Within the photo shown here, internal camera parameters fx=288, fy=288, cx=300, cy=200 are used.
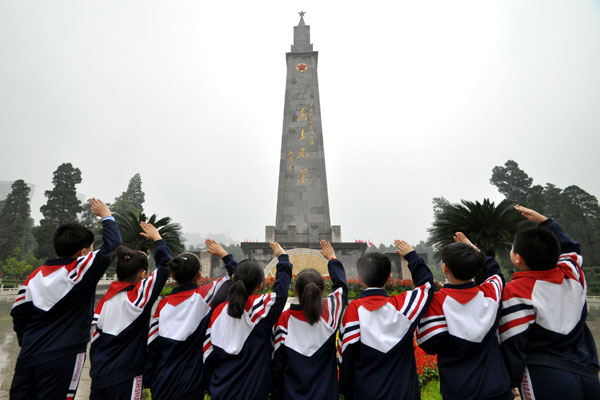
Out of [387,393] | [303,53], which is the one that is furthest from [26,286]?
[303,53]

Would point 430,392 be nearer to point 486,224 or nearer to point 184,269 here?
point 184,269

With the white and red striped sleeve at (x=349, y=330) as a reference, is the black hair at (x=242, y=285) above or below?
above

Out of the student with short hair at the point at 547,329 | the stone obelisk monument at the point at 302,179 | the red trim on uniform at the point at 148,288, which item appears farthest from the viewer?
the stone obelisk monument at the point at 302,179

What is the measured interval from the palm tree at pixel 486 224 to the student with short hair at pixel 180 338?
7.84m

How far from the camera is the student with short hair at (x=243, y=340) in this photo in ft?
8.14

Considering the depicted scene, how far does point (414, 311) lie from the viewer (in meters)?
2.48

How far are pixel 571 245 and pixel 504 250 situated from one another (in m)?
6.81

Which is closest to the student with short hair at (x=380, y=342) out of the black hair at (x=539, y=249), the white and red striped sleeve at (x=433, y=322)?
the white and red striped sleeve at (x=433, y=322)

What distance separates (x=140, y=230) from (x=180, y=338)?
7793 millimetres

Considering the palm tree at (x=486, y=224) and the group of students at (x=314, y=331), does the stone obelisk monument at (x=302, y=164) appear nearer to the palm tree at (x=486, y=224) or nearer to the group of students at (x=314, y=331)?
the palm tree at (x=486, y=224)

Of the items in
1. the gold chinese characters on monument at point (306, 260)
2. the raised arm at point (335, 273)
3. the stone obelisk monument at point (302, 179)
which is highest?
the stone obelisk monument at point (302, 179)

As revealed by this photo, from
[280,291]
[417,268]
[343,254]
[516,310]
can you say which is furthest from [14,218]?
[516,310]

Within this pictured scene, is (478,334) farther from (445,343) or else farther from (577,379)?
(577,379)

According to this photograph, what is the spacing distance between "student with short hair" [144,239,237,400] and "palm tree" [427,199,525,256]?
7.84m
